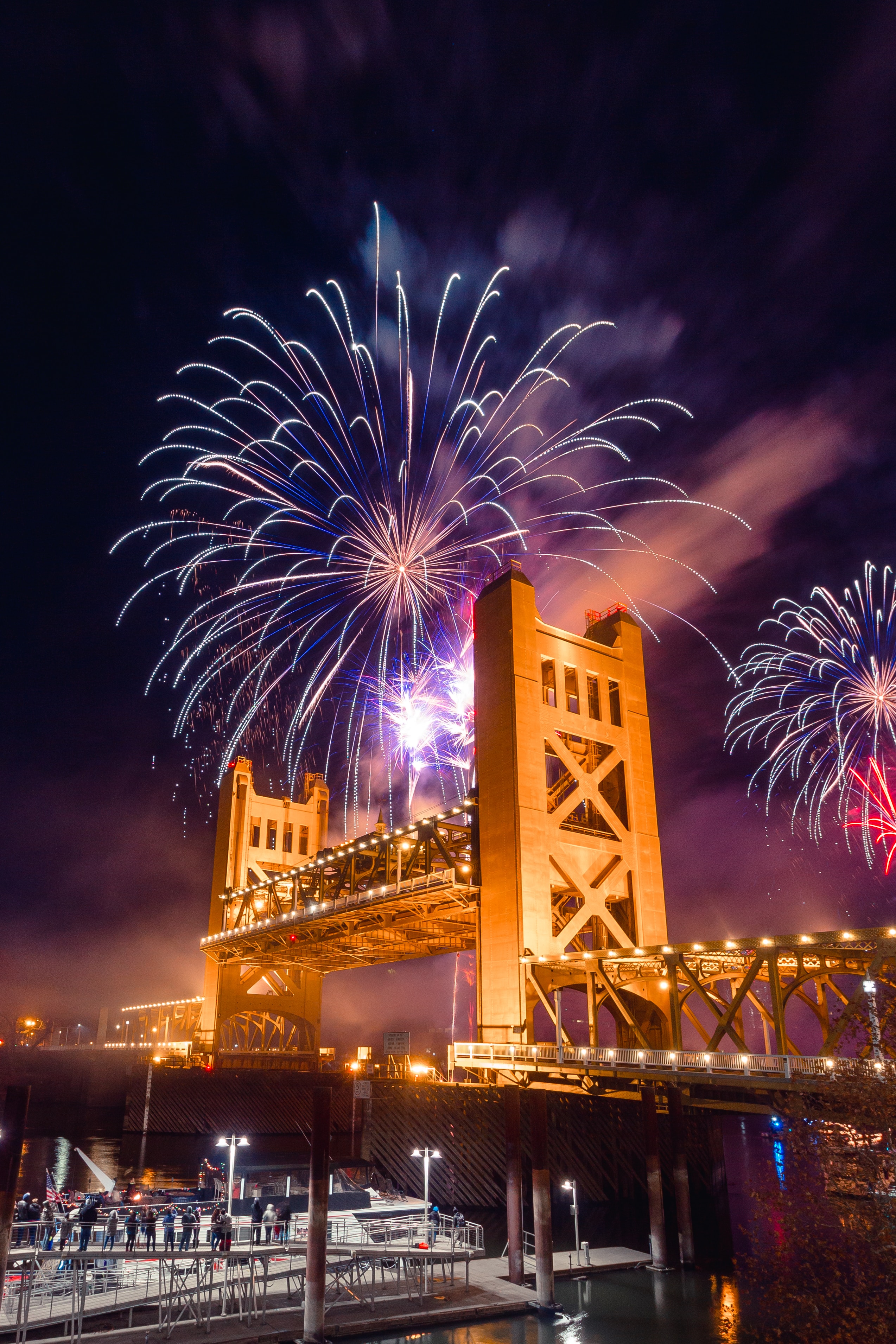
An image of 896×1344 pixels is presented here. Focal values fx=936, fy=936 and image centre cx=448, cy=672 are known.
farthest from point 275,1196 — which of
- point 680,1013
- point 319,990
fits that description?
point 319,990

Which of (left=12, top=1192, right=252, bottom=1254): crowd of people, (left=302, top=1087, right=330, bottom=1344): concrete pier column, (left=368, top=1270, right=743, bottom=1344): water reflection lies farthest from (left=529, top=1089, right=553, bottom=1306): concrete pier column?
(left=12, top=1192, right=252, bottom=1254): crowd of people

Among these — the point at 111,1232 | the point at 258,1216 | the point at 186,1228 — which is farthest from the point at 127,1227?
the point at 258,1216

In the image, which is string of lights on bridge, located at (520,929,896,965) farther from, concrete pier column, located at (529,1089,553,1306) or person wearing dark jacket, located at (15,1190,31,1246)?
person wearing dark jacket, located at (15,1190,31,1246)

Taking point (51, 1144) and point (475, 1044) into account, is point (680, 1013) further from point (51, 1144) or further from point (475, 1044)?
point (51, 1144)

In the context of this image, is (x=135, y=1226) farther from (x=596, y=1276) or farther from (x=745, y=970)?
(x=745, y=970)

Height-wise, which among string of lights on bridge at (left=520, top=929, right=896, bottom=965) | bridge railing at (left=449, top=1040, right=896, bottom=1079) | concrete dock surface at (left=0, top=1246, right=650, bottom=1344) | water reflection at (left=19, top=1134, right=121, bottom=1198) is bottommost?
water reflection at (left=19, top=1134, right=121, bottom=1198)

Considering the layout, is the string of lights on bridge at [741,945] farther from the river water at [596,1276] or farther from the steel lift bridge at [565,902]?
the river water at [596,1276]
